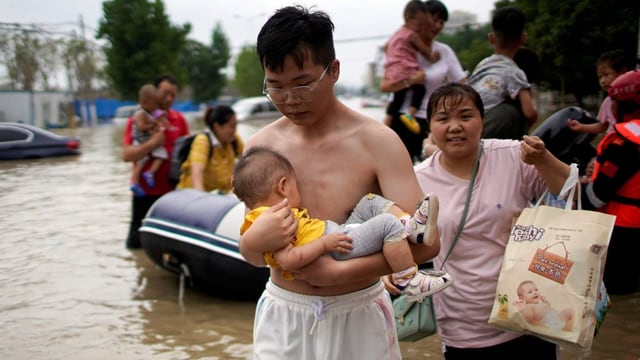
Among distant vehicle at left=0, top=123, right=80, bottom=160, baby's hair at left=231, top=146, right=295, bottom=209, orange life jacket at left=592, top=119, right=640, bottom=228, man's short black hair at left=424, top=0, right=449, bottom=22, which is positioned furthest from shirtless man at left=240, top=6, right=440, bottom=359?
distant vehicle at left=0, top=123, right=80, bottom=160

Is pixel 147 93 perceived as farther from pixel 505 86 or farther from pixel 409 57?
pixel 505 86

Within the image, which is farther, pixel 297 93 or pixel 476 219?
pixel 476 219

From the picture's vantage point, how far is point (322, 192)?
222cm

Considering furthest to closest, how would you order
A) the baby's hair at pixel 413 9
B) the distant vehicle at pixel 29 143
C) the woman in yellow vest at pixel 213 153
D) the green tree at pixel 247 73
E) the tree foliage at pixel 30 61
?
the green tree at pixel 247 73
the tree foliage at pixel 30 61
the distant vehicle at pixel 29 143
the woman in yellow vest at pixel 213 153
the baby's hair at pixel 413 9

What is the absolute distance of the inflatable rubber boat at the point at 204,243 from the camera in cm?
552

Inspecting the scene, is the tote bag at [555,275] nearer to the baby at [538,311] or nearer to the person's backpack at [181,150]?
the baby at [538,311]

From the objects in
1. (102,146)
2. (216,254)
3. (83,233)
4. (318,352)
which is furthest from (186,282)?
(102,146)

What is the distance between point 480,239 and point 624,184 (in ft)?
5.80

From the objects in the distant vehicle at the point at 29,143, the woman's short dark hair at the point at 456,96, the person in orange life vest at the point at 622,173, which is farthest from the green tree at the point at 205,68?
the woman's short dark hair at the point at 456,96

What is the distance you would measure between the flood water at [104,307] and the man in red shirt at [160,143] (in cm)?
75

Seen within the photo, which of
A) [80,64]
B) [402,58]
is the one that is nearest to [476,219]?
[402,58]

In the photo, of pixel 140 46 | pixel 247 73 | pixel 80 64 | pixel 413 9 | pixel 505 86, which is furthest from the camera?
pixel 247 73

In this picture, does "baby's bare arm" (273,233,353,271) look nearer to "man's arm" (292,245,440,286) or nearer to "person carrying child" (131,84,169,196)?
"man's arm" (292,245,440,286)

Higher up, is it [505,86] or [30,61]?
[30,61]
